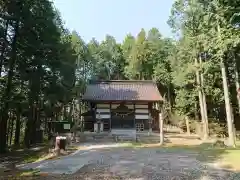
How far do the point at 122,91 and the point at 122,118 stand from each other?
334cm

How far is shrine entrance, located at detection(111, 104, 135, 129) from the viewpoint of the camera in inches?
1019

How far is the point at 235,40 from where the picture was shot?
1459 cm

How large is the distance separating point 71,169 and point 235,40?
1081 centimetres

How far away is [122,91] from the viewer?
28.3 m

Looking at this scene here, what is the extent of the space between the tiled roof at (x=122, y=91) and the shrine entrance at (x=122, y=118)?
1093mm

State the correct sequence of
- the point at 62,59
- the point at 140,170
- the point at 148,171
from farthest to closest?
the point at 62,59 → the point at 140,170 → the point at 148,171

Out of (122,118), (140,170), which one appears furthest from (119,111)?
(140,170)

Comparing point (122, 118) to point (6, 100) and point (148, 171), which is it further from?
point (148, 171)

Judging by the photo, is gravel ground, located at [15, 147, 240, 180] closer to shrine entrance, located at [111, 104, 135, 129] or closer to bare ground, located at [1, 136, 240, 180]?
bare ground, located at [1, 136, 240, 180]

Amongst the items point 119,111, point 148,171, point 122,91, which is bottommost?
point 148,171

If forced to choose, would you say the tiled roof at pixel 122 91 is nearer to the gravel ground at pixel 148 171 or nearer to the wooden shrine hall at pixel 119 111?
the wooden shrine hall at pixel 119 111

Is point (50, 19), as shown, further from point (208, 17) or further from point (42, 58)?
point (208, 17)

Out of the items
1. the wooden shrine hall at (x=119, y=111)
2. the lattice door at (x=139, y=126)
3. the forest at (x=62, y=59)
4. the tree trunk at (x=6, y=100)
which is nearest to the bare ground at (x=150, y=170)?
the forest at (x=62, y=59)

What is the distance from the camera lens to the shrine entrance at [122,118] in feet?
84.9
